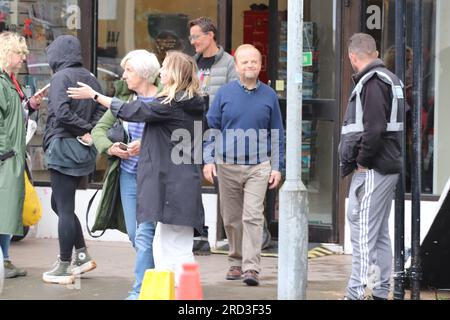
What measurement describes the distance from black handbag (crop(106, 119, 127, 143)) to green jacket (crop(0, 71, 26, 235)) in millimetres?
1032

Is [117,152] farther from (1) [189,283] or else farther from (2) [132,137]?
(1) [189,283]

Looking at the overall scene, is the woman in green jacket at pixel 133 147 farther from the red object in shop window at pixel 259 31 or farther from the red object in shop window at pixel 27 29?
the red object in shop window at pixel 27 29

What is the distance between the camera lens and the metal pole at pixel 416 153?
25.8ft

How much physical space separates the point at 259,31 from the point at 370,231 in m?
3.73

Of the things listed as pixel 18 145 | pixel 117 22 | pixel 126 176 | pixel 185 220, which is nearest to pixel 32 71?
pixel 117 22

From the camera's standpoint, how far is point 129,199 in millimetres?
8023

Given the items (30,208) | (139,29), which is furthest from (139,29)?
(30,208)

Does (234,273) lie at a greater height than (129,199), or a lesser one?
lesser

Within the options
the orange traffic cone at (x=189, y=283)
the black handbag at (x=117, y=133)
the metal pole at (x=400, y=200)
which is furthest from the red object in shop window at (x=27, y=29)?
the orange traffic cone at (x=189, y=283)

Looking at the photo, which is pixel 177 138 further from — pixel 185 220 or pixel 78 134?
pixel 78 134

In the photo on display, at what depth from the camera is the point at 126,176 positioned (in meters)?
8.08

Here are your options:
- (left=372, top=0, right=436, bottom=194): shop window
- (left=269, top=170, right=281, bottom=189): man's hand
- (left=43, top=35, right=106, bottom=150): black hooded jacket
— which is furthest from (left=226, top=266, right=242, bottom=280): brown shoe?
(left=372, top=0, right=436, bottom=194): shop window

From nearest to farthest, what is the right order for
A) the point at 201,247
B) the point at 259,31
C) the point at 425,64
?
the point at 425,64 → the point at 201,247 → the point at 259,31

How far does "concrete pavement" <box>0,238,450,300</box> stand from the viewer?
8.20 m
